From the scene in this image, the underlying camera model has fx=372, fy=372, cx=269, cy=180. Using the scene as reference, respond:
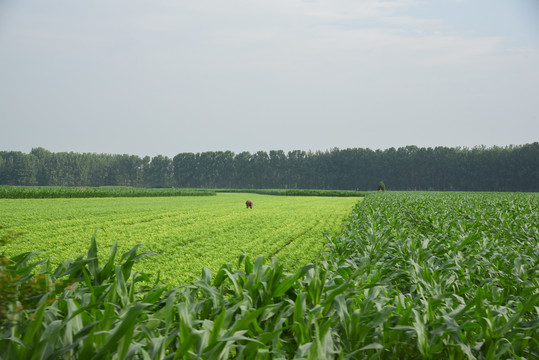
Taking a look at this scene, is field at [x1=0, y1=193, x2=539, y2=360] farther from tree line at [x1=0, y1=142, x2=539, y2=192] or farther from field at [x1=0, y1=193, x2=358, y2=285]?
tree line at [x1=0, y1=142, x2=539, y2=192]

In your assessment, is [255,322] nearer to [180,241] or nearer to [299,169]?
[180,241]

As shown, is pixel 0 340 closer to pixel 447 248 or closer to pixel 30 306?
pixel 30 306

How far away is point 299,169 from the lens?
114938 millimetres

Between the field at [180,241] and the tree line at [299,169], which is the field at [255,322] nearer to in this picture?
the field at [180,241]

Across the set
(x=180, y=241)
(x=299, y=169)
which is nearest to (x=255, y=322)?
(x=180, y=241)

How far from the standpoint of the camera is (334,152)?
116m

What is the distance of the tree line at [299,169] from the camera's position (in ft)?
302

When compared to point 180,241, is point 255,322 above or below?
above

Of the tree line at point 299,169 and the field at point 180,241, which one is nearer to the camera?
the field at point 180,241

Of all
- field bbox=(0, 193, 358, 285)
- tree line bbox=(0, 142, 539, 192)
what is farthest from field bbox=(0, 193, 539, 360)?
tree line bbox=(0, 142, 539, 192)

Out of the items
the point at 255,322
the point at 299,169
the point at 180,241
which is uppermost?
the point at 299,169

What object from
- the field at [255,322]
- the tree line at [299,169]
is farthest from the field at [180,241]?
the tree line at [299,169]

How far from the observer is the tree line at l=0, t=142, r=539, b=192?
92.1 metres

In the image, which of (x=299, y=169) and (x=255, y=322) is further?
(x=299, y=169)
